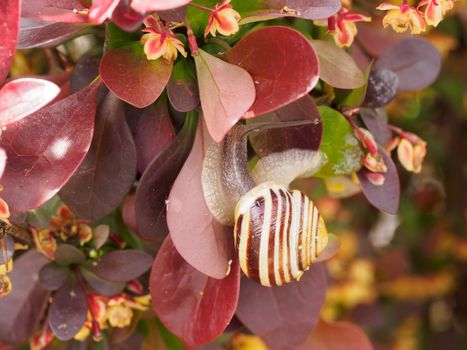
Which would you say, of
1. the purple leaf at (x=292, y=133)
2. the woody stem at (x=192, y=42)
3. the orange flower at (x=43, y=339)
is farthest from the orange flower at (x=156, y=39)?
the orange flower at (x=43, y=339)

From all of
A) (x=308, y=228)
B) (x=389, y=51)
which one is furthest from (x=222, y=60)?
(x=389, y=51)

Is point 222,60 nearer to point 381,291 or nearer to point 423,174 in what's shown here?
point 381,291

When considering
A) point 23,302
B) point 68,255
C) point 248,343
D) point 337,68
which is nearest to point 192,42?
point 337,68

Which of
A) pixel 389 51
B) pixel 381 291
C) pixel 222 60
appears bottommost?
pixel 381 291

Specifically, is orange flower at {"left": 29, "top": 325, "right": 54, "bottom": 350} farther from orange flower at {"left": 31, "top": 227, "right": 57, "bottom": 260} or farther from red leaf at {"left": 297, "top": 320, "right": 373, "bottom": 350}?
red leaf at {"left": 297, "top": 320, "right": 373, "bottom": 350}

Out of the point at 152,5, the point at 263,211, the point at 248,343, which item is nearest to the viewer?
the point at 152,5

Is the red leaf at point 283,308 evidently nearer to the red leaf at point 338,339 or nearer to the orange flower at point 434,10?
the red leaf at point 338,339

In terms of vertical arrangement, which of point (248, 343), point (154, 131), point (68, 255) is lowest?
point (248, 343)

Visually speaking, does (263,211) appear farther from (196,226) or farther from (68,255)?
(68,255)
